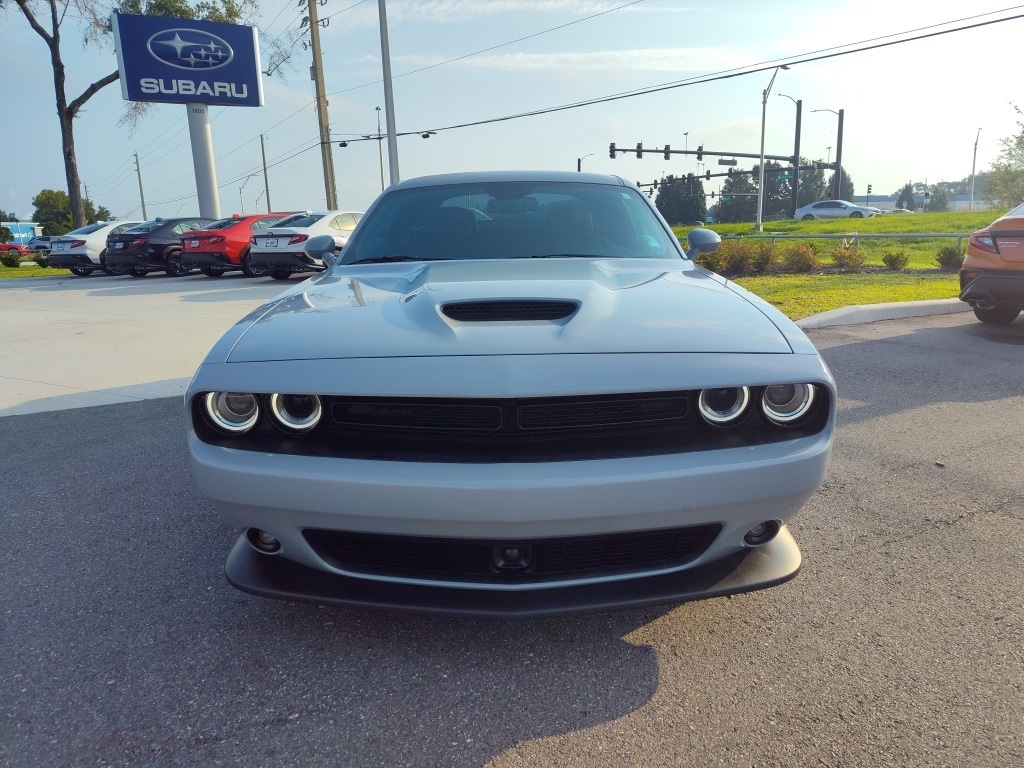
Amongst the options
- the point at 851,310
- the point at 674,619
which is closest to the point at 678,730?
the point at 674,619

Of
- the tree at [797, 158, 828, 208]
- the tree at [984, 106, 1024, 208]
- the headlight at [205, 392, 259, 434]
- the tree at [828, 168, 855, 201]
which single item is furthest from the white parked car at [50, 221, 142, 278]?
the tree at [828, 168, 855, 201]

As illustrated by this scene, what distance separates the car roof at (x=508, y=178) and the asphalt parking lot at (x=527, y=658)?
193 cm

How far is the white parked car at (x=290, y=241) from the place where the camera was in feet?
45.6

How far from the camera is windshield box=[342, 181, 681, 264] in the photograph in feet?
11.1

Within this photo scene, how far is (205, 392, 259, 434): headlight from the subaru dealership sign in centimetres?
2488

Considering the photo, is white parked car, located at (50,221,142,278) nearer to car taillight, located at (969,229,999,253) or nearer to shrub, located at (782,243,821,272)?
shrub, located at (782,243,821,272)

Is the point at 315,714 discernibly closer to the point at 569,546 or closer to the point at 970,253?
the point at 569,546

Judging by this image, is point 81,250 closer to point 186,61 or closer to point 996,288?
point 186,61

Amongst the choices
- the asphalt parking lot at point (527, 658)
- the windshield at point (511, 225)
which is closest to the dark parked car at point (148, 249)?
the windshield at point (511, 225)

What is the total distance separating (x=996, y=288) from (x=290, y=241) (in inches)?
449

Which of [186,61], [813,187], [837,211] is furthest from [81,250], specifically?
[813,187]

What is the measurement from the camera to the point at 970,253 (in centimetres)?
709

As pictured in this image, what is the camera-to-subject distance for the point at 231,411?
2066mm

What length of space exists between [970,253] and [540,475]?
701 centimetres
